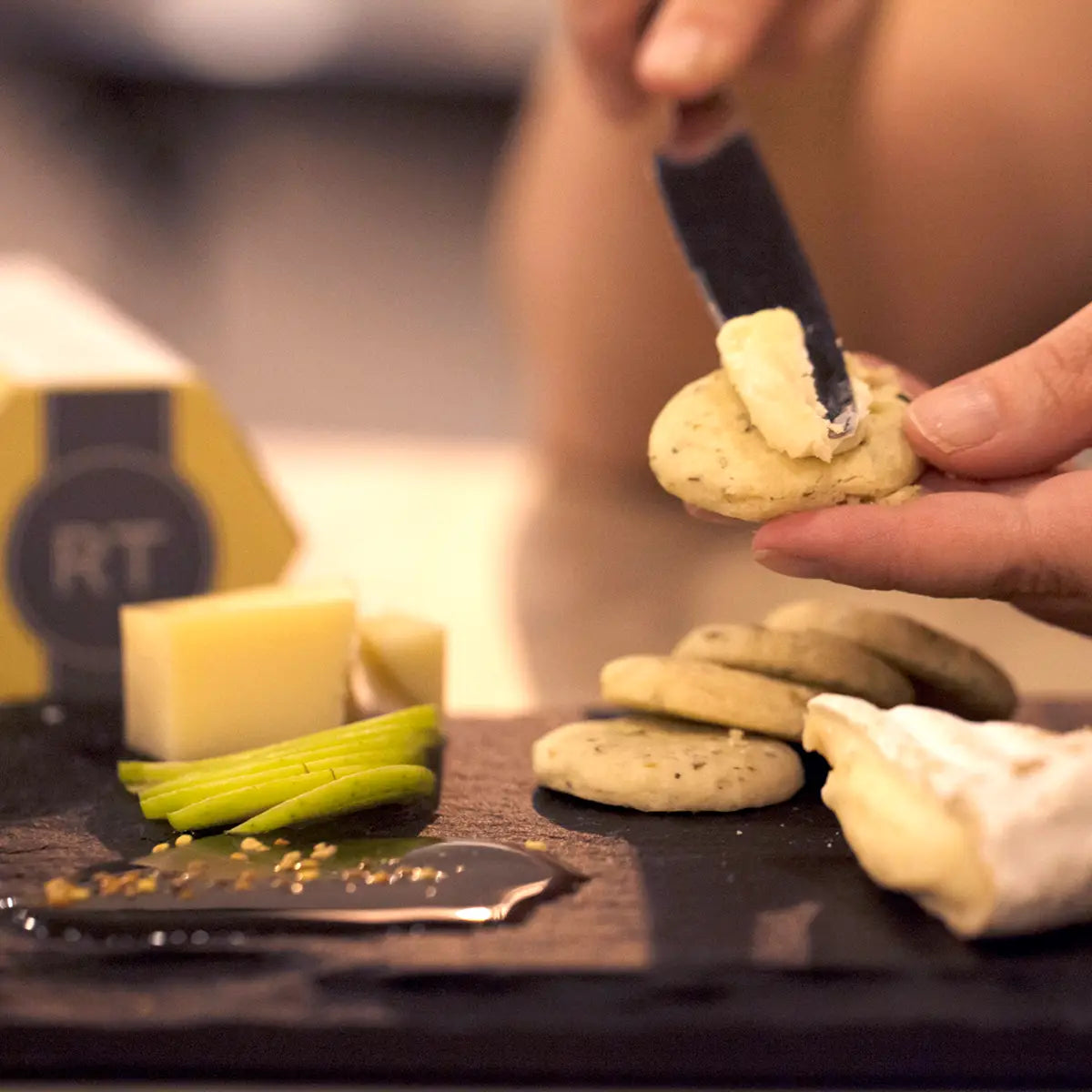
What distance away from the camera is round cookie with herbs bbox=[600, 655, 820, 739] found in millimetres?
1194

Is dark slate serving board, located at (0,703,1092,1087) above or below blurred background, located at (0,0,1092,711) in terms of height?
below

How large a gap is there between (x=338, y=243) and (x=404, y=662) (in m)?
5.28

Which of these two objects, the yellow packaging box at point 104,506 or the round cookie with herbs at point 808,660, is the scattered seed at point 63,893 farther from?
the yellow packaging box at point 104,506

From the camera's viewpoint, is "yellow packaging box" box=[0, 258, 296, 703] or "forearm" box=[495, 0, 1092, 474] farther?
"forearm" box=[495, 0, 1092, 474]

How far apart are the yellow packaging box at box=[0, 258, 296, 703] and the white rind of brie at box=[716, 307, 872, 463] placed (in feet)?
2.55

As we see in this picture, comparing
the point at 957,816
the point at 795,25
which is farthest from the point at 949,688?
the point at 795,25

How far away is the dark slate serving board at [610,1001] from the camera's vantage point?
0.84 m

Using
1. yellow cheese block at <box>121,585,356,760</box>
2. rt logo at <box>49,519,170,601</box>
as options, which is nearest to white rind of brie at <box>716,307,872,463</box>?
yellow cheese block at <box>121,585,356,760</box>

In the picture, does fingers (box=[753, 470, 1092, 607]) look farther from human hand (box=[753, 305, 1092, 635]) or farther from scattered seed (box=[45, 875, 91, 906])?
scattered seed (box=[45, 875, 91, 906])

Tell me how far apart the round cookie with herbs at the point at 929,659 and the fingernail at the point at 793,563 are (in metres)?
0.13

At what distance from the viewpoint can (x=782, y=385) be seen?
1.16m

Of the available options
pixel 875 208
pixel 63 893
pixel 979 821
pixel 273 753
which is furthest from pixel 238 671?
pixel 875 208

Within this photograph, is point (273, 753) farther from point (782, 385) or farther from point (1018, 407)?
point (1018, 407)

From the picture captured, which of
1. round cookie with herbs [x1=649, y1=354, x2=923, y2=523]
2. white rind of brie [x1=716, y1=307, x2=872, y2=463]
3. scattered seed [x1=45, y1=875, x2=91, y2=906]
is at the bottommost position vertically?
scattered seed [x1=45, y1=875, x2=91, y2=906]
